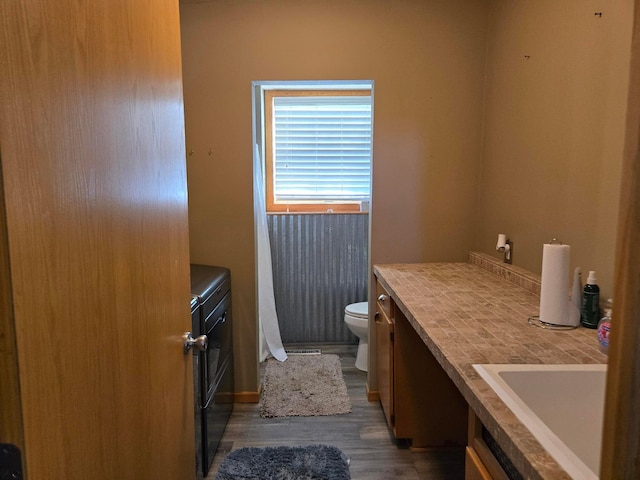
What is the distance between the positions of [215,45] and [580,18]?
1841 mm

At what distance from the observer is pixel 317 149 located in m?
3.60

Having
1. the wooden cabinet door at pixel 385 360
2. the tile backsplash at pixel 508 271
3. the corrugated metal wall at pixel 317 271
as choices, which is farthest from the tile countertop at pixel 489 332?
the corrugated metal wall at pixel 317 271

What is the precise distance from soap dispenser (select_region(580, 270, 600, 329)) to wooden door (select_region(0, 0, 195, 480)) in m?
1.34

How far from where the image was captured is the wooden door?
1.69 feet

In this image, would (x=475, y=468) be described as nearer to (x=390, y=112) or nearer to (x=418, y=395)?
(x=418, y=395)

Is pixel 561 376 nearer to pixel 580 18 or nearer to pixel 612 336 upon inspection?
pixel 612 336

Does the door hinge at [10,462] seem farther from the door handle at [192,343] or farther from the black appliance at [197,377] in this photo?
the black appliance at [197,377]

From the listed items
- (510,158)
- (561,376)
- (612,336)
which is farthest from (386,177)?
(612,336)

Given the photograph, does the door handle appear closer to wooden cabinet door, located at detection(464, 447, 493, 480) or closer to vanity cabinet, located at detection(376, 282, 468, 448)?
wooden cabinet door, located at detection(464, 447, 493, 480)

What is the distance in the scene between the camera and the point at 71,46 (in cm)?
63

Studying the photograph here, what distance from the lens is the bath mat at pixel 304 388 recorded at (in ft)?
8.32

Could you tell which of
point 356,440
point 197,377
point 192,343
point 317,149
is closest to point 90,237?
point 192,343

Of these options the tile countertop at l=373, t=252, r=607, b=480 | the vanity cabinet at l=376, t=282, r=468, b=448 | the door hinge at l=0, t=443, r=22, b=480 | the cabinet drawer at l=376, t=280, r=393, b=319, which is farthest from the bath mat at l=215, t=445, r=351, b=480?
the door hinge at l=0, t=443, r=22, b=480

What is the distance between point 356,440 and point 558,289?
4.53 feet
